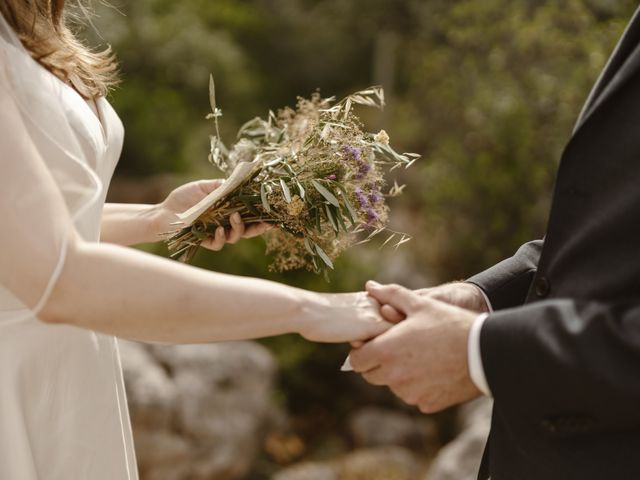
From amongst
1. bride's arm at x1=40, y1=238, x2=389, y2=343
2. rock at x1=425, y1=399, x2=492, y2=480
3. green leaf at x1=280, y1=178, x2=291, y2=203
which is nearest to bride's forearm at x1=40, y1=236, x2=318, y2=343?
bride's arm at x1=40, y1=238, x2=389, y2=343

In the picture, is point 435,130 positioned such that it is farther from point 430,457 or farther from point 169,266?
point 169,266

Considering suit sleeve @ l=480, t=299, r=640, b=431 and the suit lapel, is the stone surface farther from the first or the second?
the suit lapel

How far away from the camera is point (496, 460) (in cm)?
182

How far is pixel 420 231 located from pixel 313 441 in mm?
2594

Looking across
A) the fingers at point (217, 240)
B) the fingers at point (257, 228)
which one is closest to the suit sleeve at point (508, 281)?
the fingers at point (257, 228)

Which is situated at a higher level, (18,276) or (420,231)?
(18,276)

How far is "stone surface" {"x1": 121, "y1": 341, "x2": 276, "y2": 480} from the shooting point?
187 inches

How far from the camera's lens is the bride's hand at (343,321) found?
1768 mm

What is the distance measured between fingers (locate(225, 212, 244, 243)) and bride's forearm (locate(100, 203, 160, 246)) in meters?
0.30

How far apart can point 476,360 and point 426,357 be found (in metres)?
0.12

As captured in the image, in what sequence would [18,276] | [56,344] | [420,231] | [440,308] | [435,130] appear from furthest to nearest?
1. [435,130]
2. [420,231]
3. [56,344]
4. [440,308]
5. [18,276]

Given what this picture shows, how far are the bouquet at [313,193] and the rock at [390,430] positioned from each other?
414cm

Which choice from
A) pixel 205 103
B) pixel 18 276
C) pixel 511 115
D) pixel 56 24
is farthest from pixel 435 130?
pixel 18 276

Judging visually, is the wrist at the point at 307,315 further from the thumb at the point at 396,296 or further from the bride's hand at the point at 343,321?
the thumb at the point at 396,296
